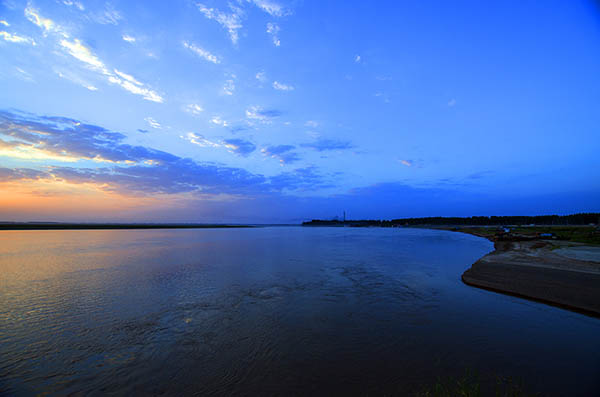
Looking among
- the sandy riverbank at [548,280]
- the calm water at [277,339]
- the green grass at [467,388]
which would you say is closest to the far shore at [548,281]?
the sandy riverbank at [548,280]

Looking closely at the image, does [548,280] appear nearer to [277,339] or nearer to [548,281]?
[548,281]

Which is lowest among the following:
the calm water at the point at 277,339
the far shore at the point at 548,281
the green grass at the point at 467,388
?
the calm water at the point at 277,339

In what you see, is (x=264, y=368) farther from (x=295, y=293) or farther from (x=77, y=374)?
(x=295, y=293)

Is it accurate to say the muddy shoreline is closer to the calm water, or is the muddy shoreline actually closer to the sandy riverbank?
the sandy riverbank

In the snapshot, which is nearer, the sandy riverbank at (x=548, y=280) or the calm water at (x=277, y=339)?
the calm water at (x=277, y=339)

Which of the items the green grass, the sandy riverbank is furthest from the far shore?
the green grass

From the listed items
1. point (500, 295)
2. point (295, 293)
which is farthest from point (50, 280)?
point (500, 295)

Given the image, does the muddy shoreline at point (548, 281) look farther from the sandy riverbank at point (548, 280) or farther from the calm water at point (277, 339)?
the calm water at point (277, 339)

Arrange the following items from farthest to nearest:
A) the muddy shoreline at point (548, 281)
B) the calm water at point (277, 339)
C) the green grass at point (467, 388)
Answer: the muddy shoreline at point (548, 281) → the calm water at point (277, 339) → the green grass at point (467, 388)

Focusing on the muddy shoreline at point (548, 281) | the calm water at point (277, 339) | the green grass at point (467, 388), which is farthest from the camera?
the muddy shoreline at point (548, 281)

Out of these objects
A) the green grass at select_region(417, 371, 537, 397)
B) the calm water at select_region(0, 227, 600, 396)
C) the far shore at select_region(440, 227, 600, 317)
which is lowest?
the calm water at select_region(0, 227, 600, 396)

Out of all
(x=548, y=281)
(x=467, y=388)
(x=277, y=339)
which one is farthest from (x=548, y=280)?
(x=277, y=339)

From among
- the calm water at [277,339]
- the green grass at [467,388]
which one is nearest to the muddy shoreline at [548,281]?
the calm water at [277,339]

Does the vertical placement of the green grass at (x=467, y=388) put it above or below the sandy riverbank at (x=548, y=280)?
below
